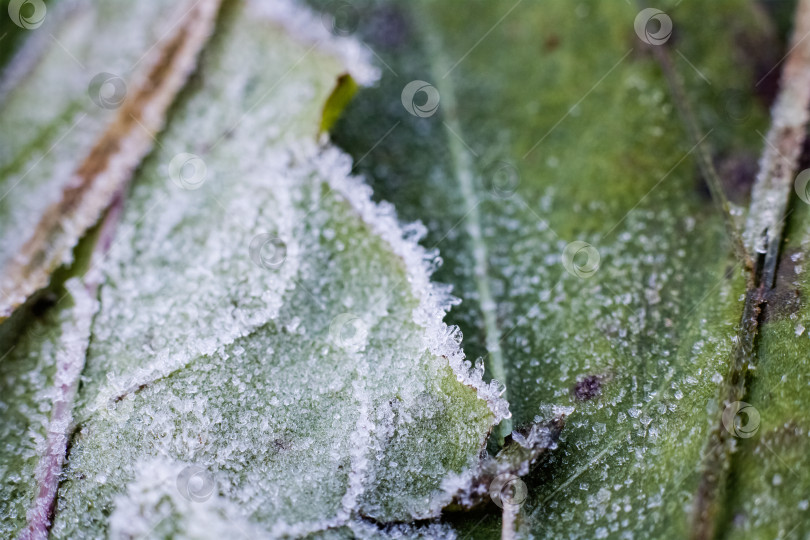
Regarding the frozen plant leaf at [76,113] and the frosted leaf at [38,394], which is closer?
the frosted leaf at [38,394]

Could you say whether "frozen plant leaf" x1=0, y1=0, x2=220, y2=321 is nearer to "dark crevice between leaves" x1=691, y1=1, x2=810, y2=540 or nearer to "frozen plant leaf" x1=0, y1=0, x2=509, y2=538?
"frozen plant leaf" x1=0, y1=0, x2=509, y2=538

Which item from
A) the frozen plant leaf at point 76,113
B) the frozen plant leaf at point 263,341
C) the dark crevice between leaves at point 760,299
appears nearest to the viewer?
the dark crevice between leaves at point 760,299

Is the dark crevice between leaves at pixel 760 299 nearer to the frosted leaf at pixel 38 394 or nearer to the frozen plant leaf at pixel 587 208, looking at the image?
the frozen plant leaf at pixel 587 208

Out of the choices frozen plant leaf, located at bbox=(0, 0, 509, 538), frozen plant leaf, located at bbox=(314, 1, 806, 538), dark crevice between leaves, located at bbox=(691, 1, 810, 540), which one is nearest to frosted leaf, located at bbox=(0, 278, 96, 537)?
frozen plant leaf, located at bbox=(0, 0, 509, 538)

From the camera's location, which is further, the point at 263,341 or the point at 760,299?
the point at 263,341

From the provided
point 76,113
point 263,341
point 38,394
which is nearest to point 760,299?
point 263,341

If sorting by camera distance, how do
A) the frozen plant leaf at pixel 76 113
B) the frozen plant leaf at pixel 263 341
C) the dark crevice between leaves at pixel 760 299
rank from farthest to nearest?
the frozen plant leaf at pixel 76 113 < the frozen plant leaf at pixel 263 341 < the dark crevice between leaves at pixel 760 299

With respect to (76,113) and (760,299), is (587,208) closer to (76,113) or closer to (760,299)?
(760,299)

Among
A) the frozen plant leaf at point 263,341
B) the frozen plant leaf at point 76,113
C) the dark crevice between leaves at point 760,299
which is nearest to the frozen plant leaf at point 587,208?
the dark crevice between leaves at point 760,299
